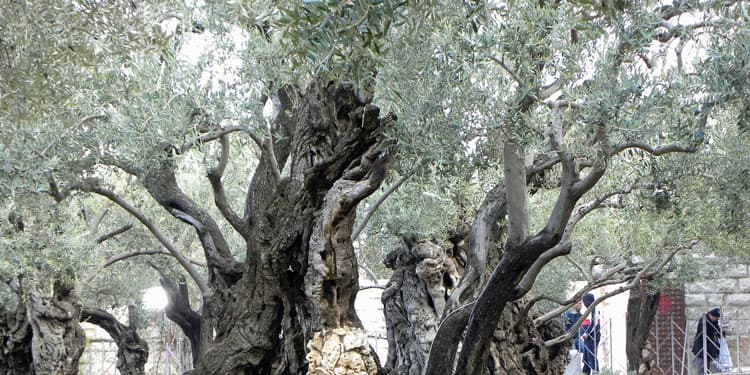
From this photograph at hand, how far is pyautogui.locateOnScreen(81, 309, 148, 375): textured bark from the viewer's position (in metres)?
16.6

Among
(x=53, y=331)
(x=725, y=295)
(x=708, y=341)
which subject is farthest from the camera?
(x=725, y=295)

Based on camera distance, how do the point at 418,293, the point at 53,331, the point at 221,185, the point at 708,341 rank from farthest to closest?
the point at 708,341
the point at 53,331
the point at 418,293
the point at 221,185

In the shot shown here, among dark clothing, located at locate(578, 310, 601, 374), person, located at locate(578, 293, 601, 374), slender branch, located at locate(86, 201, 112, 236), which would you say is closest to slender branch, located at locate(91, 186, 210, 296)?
slender branch, located at locate(86, 201, 112, 236)

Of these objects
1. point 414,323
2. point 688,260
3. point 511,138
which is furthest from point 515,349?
point 688,260

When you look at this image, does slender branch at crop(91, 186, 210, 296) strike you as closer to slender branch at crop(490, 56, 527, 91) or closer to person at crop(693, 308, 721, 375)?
slender branch at crop(490, 56, 527, 91)

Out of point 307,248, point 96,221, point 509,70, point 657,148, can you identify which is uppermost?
point 96,221

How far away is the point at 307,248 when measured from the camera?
27.0 feet

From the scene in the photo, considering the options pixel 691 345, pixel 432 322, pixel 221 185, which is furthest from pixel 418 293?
pixel 691 345

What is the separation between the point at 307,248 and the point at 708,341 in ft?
45.7

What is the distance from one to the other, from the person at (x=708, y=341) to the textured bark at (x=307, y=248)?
1292 cm

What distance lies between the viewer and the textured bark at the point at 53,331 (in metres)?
12.4

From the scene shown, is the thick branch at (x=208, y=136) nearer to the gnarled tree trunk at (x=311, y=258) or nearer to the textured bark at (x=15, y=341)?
the gnarled tree trunk at (x=311, y=258)

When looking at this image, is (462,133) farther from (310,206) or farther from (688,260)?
(688,260)

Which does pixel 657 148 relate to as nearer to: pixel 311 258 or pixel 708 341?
pixel 311 258
